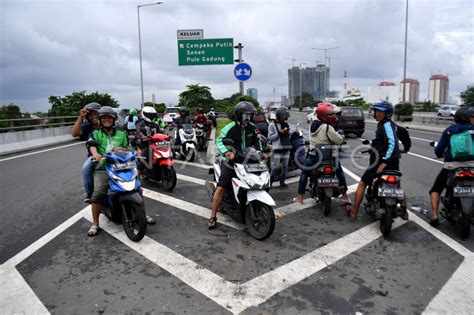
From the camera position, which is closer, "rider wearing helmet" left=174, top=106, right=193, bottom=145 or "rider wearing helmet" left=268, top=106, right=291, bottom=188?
"rider wearing helmet" left=268, top=106, right=291, bottom=188

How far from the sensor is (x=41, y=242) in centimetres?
459

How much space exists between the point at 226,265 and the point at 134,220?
1.50 meters

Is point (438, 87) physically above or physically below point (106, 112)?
above

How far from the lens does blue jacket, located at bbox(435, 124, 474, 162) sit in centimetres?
474

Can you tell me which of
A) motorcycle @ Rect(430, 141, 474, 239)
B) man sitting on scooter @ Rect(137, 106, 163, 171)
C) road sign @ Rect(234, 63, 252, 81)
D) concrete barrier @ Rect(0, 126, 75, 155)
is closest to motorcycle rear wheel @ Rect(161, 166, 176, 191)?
man sitting on scooter @ Rect(137, 106, 163, 171)

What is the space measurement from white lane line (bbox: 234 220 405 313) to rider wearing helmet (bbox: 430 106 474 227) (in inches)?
41.7

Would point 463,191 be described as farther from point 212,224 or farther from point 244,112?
point 212,224

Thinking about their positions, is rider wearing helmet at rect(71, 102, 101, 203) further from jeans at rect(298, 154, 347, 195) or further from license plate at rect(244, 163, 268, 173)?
jeans at rect(298, 154, 347, 195)

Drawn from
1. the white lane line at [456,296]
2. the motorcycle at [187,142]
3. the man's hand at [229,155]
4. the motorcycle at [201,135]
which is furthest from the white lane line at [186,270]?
the motorcycle at [201,135]

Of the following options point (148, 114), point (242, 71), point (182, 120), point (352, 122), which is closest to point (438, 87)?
point (352, 122)

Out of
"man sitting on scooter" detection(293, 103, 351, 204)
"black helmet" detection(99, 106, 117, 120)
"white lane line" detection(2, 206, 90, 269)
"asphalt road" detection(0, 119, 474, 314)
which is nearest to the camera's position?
"asphalt road" detection(0, 119, 474, 314)

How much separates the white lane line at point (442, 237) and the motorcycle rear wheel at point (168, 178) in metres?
4.45

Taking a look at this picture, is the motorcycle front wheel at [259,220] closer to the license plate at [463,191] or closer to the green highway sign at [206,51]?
the license plate at [463,191]

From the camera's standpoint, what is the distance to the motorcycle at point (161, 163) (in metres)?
7.27
